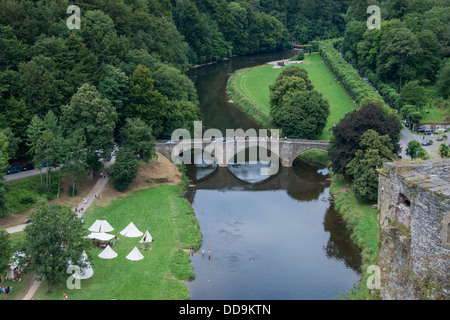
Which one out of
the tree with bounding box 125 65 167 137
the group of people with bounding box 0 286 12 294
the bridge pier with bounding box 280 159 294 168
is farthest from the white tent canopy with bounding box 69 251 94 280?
the bridge pier with bounding box 280 159 294 168

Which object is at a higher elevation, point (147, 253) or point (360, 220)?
point (360, 220)

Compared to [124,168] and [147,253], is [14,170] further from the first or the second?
[147,253]

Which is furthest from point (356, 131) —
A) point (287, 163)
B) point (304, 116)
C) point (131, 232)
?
point (131, 232)

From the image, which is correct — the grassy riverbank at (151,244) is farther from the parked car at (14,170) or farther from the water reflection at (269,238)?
the parked car at (14,170)

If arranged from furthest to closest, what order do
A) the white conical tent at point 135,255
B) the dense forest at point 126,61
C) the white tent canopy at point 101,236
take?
the dense forest at point 126,61 < the white tent canopy at point 101,236 < the white conical tent at point 135,255

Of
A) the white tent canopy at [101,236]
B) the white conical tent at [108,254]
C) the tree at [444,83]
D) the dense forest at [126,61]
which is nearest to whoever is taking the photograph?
the white conical tent at [108,254]

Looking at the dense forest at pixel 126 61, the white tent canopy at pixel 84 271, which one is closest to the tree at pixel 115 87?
the dense forest at pixel 126 61
